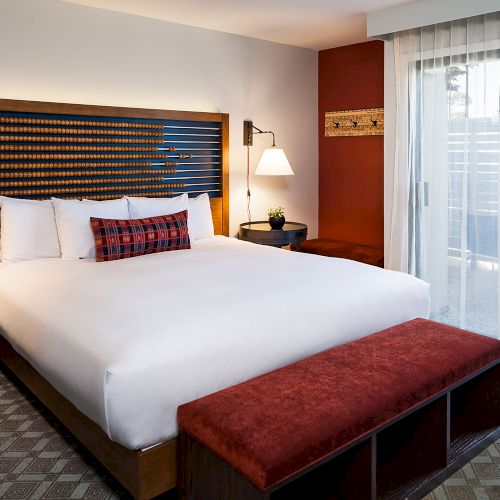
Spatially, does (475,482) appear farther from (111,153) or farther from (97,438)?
(111,153)

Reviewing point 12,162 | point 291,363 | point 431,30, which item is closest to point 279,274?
point 291,363

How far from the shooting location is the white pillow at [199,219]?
4004 mm

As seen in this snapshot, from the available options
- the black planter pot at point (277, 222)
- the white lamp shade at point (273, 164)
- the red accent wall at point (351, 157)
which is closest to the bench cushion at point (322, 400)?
the black planter pot at point (277, 222)

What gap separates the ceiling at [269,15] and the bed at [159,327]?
175 cm

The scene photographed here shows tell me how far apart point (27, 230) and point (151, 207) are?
81 centimetres

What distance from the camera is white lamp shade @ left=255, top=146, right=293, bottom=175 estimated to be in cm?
450

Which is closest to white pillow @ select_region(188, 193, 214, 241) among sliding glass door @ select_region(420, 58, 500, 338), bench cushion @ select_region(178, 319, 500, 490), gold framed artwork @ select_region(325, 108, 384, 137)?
sliding glass door @ select_region(420, 58, 500, 338)

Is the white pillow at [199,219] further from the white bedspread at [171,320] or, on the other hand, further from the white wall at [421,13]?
the white wall at [421,13]

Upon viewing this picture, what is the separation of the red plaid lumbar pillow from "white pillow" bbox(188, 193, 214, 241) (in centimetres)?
29

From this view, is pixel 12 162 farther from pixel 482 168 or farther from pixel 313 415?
pixel 482 168

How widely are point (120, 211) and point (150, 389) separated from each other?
76.7 inches

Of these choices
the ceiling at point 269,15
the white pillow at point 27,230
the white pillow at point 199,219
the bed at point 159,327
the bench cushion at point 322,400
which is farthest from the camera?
the white pillow at point 199,219

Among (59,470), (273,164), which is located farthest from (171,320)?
(273,164)

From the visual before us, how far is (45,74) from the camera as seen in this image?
362 centimetres
